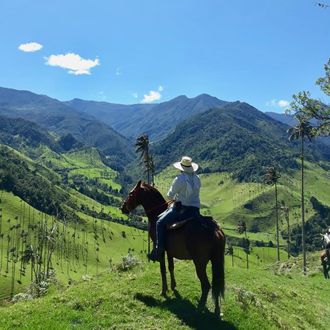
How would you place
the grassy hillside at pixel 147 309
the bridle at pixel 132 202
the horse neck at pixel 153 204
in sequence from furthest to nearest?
1. the bridle at pixel 132 202
2. the horse neck at pixel 153 204
3. the grassy hillside at pixel 147 309

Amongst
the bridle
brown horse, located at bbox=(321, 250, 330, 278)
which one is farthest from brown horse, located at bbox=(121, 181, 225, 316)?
brown horse, located at bbox=(321, 250, 330, 278)

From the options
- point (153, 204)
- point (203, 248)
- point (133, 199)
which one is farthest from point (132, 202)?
point (203, 248)

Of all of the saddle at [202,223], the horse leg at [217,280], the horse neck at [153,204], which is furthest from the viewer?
the horse neck at [153,204]

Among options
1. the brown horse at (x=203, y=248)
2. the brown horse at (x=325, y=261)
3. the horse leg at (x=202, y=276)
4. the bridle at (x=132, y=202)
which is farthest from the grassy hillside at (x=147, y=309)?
the brown horse at (x=325, y=261)

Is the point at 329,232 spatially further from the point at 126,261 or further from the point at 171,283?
the point at 171,283

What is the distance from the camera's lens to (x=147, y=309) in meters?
17.4

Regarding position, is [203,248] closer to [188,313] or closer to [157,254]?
[157,254]

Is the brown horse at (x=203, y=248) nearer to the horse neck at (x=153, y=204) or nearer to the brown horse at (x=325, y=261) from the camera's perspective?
the horse neck at (x=153, y=204)

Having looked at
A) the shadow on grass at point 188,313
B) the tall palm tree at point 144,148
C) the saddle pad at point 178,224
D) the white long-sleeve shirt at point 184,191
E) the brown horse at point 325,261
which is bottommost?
the brown horse at point 325,261

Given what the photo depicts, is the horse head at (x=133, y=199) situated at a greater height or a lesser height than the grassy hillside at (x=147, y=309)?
greater

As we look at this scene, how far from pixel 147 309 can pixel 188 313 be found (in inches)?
62.3

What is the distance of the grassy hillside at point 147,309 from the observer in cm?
1612

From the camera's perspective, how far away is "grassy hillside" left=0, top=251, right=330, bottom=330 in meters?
16.1

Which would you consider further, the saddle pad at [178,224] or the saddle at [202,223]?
the saddle pad at [178,224]
